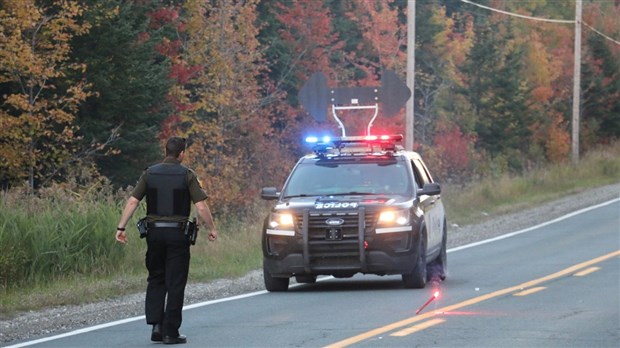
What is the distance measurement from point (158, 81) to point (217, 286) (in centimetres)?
1897

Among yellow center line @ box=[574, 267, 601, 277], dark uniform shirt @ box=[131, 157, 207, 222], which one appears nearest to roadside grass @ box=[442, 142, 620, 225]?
yellow center line @ box=[574, 267, 601, 277]

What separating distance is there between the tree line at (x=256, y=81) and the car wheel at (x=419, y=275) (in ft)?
43.3

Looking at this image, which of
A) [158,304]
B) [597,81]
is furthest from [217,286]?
[597,81]

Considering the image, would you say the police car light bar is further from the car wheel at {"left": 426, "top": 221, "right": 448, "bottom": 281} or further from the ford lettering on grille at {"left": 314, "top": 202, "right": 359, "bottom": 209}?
the ford lettering on grille at {"left": 314, "top": 202, "right": 359, "bottom": 209}

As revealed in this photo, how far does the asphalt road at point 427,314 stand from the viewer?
12.5m

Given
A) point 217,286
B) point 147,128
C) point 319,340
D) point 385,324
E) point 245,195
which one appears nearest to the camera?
point 319,340

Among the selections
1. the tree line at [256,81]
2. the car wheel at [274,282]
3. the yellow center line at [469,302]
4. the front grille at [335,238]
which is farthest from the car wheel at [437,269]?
the tree line at [256,81]

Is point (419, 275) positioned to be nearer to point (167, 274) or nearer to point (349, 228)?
point (349, 228)

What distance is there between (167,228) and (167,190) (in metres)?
0.35

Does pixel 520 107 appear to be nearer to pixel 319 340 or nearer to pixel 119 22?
pixel 119 22

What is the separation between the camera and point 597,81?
72625 millimetres

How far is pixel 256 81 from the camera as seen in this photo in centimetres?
4916

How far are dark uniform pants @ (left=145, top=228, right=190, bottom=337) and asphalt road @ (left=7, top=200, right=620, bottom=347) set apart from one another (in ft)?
0.95

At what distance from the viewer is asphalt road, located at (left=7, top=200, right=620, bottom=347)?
12531 millimetres
